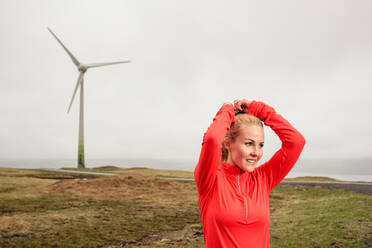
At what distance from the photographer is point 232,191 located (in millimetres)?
2648

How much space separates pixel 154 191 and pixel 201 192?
17.5 metres

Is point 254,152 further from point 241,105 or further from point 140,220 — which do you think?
point 140,220

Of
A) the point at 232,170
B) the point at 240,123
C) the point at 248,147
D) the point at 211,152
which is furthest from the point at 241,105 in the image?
the point at 211,152

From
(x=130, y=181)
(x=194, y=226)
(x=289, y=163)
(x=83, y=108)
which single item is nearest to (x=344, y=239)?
(x=194, y=226)

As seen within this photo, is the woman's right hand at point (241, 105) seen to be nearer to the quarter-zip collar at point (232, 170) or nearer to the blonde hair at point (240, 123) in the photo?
the blonde hair at point (240, 123)

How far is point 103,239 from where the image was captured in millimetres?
9094

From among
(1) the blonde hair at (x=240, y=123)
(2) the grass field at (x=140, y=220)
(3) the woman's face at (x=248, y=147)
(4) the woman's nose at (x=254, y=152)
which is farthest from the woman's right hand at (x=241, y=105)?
(2) the grass field at (x=140, y=220)

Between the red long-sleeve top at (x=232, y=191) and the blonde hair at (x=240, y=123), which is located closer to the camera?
the red long-sleeve top at (x=232, y=191)

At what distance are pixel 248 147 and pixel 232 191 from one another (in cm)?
44

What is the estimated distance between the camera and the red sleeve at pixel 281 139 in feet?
9.60

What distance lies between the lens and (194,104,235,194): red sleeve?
2473 millimetres

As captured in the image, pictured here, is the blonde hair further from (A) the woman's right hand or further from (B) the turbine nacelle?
(B) the turbine nacelle

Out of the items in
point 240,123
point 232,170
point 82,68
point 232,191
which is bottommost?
point 232,191

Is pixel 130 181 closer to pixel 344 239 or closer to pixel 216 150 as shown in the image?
pixel 344 239
